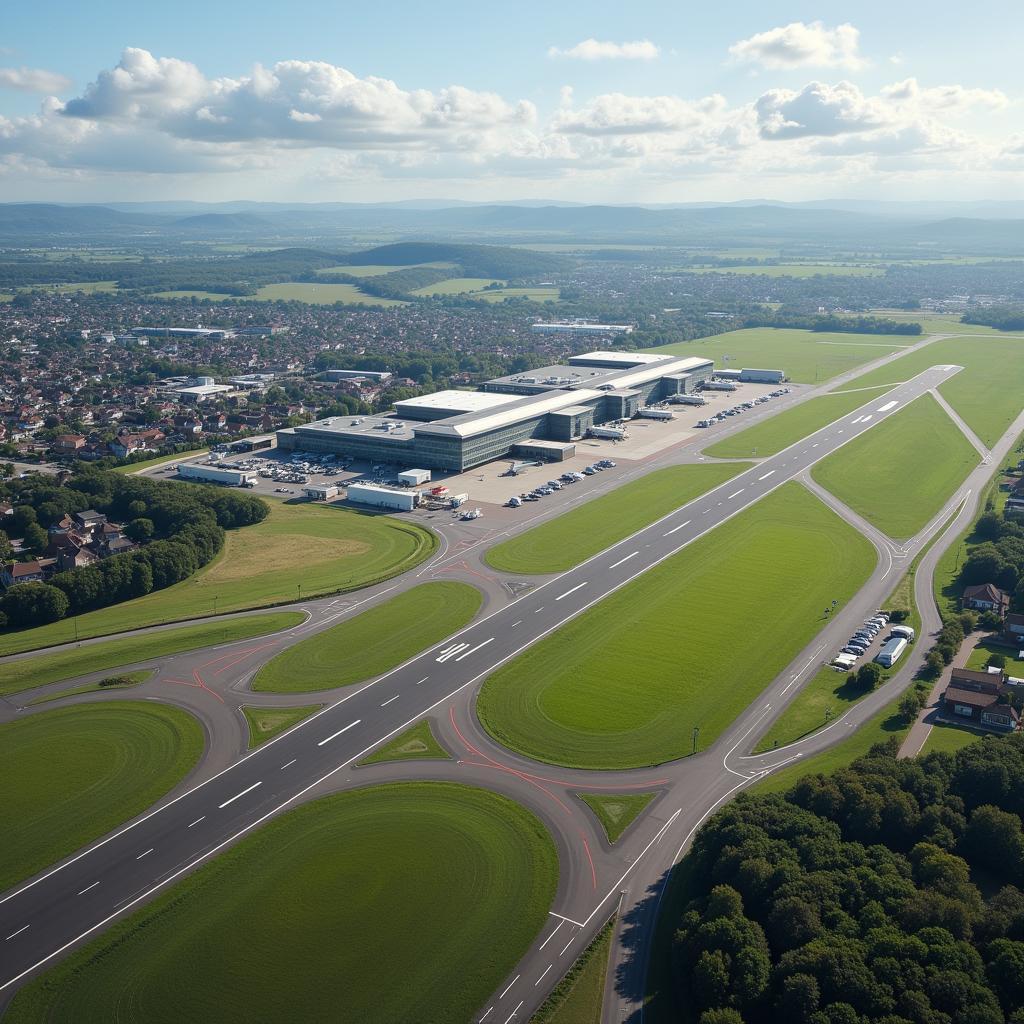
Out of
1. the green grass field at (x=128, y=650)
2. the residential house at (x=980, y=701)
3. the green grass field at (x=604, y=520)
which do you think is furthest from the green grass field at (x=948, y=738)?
the green grass field at (x=128, y=650)

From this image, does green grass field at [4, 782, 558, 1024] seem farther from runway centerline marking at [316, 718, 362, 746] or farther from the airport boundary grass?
runway centerline marking at [316, 718, 362, 746]

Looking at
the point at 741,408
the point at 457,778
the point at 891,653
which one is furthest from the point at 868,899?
the point at 741,408

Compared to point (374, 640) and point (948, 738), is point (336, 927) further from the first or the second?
point (948, 738)

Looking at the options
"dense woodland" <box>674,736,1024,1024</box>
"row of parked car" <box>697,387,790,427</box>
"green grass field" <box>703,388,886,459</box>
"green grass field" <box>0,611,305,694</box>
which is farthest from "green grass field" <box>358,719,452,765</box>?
"row of parked car" <box>697,387,790,427</box>

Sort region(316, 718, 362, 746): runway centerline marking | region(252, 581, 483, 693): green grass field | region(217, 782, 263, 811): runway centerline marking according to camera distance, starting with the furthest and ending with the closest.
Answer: region(252, 581, 483, 693): green grass field
region(316, 718, 362, 746): runway centerline marking
region(217, 782, 263, 811): runway centerline marking

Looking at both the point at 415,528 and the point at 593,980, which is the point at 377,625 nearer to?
the point at 415,528

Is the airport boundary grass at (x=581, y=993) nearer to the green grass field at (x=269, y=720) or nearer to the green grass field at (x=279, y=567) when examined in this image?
the green grass field at (x=269, y=720)
